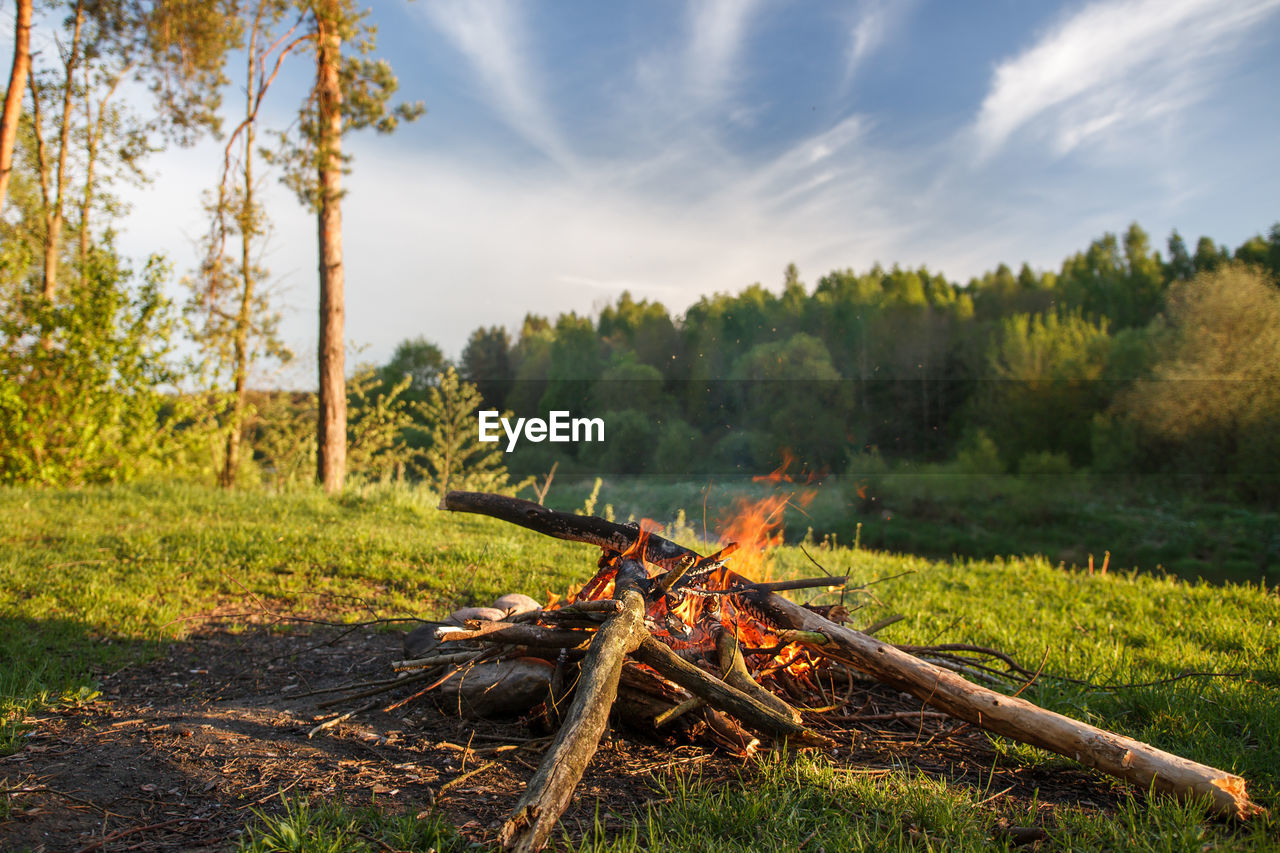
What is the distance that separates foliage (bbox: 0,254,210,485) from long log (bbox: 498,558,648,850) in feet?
39.8

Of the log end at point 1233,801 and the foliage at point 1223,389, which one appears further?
the foliage at point 1223,389

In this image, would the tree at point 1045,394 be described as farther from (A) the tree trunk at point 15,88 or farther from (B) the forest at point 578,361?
(A) the tree trunk at point 15,88

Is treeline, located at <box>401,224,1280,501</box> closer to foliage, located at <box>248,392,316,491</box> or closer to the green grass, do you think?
foliage, located at <box>248,392,316,491</box>

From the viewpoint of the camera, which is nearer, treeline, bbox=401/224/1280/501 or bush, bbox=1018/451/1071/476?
treeline, bbox=401/224/1280/501

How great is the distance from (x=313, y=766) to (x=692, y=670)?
1.50 m

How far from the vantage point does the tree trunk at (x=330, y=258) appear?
11.4 m

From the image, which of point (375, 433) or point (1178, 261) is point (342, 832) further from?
point (1178, 261)

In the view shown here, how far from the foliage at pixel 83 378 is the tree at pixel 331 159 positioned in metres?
3.01

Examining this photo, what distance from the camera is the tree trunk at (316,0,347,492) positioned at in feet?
37.2

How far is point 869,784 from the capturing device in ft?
9.11

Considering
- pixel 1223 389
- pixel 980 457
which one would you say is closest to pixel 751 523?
pixel 1223 389

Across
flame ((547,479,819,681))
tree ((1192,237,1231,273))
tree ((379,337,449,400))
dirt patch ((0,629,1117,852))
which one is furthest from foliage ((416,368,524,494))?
tree ((1192,237,1231,273))

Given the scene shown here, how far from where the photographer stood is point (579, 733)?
255 cm

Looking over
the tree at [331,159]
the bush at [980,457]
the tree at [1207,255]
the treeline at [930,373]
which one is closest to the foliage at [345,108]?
the tree at [331,159]
